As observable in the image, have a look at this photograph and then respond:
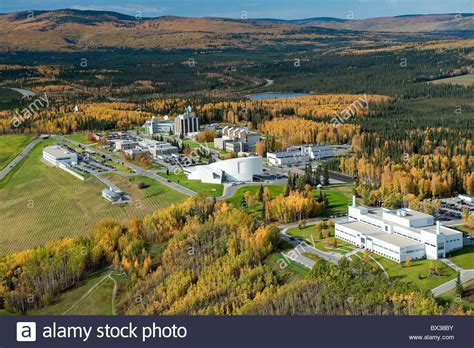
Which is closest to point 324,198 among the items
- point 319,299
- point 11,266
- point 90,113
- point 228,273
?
point 228,273

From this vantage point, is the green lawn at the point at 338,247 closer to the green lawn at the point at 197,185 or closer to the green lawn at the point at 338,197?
the green lawn at the point at 338,197

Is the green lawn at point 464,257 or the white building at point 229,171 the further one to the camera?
the white building at point 229,171

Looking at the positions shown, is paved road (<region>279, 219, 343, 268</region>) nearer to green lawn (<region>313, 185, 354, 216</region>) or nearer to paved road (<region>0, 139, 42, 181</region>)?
green lawn (<region>313, 185, 354, 216</region>)

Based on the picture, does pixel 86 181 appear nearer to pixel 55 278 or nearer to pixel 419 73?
pixel 55 278

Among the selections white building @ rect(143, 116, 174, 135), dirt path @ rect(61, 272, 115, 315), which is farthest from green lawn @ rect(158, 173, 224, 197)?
white building @ rect(143, 116, 174, 135)

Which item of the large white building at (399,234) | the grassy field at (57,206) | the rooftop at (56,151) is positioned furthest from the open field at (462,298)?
the rooftop at (56,151)

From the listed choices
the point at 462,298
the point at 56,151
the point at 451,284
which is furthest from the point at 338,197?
the point at 56,151
